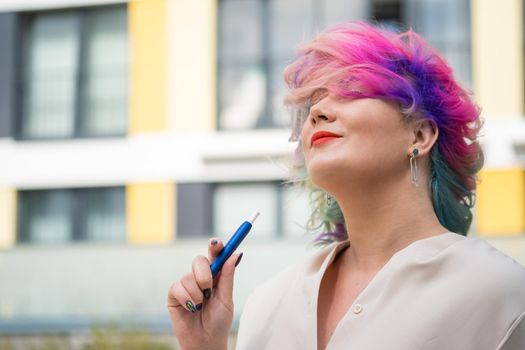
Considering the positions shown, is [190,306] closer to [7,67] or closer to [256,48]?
[256,48]

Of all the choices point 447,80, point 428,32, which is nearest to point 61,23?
point 428,32

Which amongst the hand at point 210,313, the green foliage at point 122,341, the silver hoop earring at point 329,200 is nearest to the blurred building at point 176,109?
the green foliage at point 122,341

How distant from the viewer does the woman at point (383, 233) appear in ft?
4.06

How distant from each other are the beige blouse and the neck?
5 cm

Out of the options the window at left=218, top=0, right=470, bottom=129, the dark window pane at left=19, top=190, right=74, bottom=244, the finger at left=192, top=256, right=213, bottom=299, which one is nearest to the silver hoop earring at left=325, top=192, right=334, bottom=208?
the finger at left=192, top=256, right=213, bottom=299

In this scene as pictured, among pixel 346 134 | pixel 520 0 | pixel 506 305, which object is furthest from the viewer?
pixel 520 0

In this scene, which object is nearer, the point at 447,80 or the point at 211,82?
the point at 447,80

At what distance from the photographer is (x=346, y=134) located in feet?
4.42

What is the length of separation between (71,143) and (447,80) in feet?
34.9

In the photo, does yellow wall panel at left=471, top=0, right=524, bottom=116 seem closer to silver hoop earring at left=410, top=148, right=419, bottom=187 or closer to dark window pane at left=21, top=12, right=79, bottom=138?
dark window pane at left=21, top=12, right=79, bottom=138

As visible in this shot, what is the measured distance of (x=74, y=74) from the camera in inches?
473

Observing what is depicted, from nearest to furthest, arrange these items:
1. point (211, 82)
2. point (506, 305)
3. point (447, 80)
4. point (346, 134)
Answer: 1. point (506, 305)
2. point (346, 134)
3. point (447, 80)
4. point (211, 82)

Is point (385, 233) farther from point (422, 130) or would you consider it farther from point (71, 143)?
point (71, 143)

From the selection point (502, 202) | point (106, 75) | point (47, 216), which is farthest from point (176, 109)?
point (502, 202)
